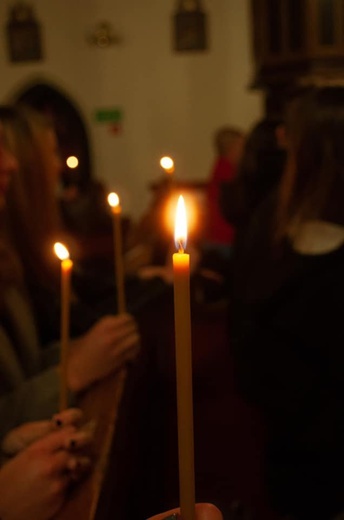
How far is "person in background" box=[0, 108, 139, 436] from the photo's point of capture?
1173 mm

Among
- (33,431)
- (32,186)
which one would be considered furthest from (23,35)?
(33,431)

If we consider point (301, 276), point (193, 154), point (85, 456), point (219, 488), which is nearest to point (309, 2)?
point (193, 154)

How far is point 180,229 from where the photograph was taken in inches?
21.7

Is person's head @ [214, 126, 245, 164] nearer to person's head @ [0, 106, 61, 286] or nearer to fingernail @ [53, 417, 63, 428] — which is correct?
person's head @ [0, 106, 61, 286]

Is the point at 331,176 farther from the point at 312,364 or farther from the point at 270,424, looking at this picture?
the point at 270,424

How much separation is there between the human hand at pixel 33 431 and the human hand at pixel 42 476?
0.02 metres

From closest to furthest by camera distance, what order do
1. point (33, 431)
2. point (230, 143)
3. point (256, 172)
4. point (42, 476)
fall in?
1. point (42, 476)
2. point (33, 431)
3. point (256, 172)
4. point (230, 143)

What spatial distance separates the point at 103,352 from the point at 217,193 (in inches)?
123

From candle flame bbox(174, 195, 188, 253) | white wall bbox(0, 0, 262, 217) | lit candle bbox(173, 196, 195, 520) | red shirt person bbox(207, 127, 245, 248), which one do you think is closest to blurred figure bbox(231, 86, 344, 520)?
candle flame bbox(174, 195, 188, 253)

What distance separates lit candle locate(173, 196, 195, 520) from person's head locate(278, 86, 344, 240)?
111 centimetres

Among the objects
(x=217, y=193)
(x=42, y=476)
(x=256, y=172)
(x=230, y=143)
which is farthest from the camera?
(x=230, y=143)

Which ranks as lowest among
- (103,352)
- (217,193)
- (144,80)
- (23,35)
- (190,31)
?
(217,193)

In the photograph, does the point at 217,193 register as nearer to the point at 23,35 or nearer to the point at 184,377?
the point at 184,377

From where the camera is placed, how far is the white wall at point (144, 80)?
830 centimetres
